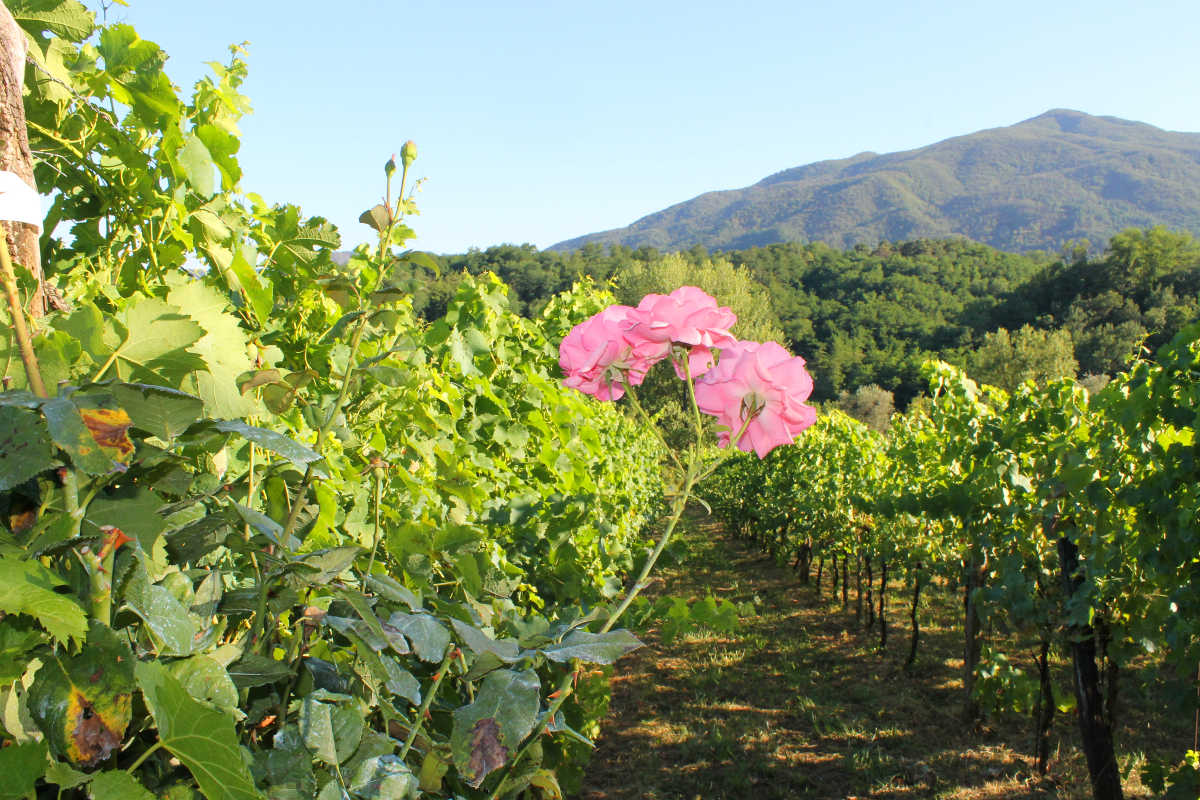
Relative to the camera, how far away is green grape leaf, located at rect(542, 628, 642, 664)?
72cm

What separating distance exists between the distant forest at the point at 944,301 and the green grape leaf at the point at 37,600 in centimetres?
3285

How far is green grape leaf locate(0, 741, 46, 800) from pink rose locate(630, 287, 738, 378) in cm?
78

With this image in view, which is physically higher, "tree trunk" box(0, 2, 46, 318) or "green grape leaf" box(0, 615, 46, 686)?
"tree trunk" box(0, 2, 46, 318)

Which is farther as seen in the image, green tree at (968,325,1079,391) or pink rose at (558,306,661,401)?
green tree at (968,325,1079,391)

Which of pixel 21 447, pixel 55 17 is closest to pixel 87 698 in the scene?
pixel 21 447

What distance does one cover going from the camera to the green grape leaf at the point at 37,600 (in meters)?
0.44

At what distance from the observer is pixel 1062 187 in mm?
171500

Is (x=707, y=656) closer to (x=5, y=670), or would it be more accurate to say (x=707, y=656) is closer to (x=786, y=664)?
(x=786, y=664)

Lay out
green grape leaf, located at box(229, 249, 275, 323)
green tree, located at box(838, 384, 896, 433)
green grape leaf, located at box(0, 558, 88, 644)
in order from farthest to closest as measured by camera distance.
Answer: green tree, located at box(838, 384, 896, 433), green grape leaf, located at box(229, 249, 275, 323), green grape leaf, located at box(0, 558, 88, 644)

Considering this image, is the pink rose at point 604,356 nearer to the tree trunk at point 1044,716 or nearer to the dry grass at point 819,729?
the dry grass at point 819,729

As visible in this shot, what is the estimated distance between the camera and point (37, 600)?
45cm

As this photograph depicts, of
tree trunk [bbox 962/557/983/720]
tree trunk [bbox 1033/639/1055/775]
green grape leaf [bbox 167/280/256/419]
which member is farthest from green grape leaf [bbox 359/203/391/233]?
tree trunk [bbox 962/557/983/720]

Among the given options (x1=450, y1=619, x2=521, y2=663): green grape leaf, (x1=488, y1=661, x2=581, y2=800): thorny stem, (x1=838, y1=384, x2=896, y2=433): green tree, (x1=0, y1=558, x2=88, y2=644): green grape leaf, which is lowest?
(x1=838, y1=384, x2=896, y2=433): green tree

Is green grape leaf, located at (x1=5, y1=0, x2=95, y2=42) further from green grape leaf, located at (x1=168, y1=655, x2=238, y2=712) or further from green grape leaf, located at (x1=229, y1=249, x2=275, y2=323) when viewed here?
green grape leaf, located at (x1=168, y1=655, x2=238, y2=712)
